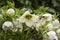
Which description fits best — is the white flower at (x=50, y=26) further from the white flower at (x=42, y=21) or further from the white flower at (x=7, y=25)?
the white flower at (x=7, y=25)

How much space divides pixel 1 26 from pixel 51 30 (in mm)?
208

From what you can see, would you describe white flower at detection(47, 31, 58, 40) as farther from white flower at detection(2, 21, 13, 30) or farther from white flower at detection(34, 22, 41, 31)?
white flower at detection(2, 21, 13, 30)

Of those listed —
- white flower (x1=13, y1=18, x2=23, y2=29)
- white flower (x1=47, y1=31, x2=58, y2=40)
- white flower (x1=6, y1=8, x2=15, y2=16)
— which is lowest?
white flower (x1=47, y1=31, x2=58, y2=40)

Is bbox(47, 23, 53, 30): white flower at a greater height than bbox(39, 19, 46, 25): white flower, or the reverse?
bbox(39, 19, 46, 25): white flower

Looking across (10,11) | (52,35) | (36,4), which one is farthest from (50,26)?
(36,4)

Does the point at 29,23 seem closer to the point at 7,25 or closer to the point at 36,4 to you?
the point at 7,25

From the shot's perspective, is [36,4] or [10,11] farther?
[36,4]

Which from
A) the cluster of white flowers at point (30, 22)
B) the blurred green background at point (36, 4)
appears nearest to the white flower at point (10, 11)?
the cluster of white flowers at point (30, 22)

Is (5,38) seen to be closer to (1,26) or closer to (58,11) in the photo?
(1,26)

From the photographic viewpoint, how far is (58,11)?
2.16 meters

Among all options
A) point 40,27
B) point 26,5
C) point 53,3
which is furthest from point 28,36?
point 53,3

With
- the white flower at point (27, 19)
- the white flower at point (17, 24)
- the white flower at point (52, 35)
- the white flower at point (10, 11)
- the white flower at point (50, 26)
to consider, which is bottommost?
the white flower at point (52, 35)

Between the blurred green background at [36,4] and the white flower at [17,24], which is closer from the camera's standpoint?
the white flower at [17,24]

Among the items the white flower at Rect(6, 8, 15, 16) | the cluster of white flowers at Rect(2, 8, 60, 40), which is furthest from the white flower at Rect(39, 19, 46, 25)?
the white flower at Rect(6, 8, 15, 16)
